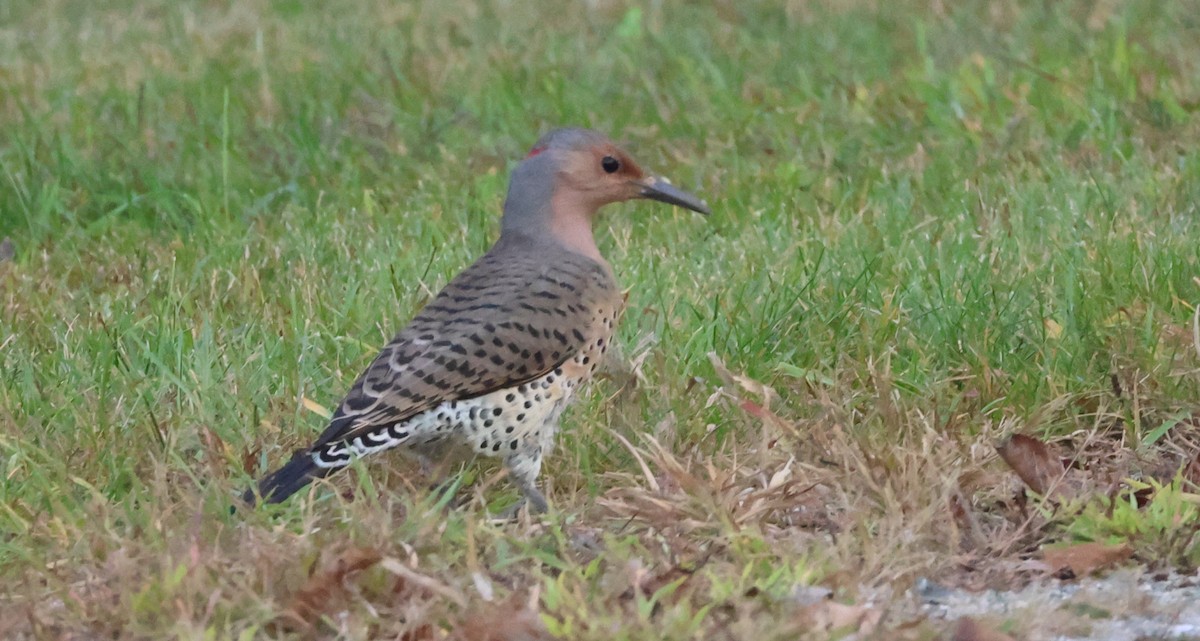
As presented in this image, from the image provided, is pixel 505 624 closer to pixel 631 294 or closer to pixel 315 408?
pixel 315 408

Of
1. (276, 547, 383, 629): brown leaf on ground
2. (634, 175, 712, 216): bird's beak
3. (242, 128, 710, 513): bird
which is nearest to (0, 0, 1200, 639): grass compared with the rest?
(276, 547, 383, 629): brown leaf on ground

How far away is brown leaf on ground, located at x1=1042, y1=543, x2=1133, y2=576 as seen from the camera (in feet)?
12.3

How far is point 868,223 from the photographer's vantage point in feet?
20.9

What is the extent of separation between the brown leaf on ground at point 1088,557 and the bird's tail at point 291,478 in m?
1.60

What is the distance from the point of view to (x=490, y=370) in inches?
169

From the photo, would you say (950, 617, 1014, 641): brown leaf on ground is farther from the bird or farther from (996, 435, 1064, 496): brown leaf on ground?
the bird

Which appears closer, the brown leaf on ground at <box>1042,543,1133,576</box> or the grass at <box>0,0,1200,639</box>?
the grass at <box>0,0,1200,639</box>

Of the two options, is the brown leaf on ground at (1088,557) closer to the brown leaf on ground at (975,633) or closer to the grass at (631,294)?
the grass at (631,294)

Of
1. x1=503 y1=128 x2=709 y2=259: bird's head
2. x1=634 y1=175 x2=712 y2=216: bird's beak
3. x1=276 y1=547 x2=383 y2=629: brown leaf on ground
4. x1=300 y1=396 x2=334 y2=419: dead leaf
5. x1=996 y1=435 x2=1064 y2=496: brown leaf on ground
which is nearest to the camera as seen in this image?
x1=276 y1=547 x2=383 y2=629: brown leaf on ground

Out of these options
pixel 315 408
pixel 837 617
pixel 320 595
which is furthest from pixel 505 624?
pixel 315 408

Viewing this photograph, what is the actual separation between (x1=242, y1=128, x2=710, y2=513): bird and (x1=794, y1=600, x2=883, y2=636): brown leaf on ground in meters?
1.03

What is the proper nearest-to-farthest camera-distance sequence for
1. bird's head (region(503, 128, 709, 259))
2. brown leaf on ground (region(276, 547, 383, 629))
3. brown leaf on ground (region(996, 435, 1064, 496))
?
brown leaf on ground (region(276, 547, 383, 629))
brown leaf on ground (region(996, 435, 1064, 496))
bird's head (region(503, 128, 709, 259))

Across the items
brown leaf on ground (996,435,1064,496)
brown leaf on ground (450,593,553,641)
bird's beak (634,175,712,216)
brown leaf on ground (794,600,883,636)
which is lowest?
brown leaf on ground (996,435,1064,496)

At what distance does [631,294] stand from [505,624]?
7.72 feet
